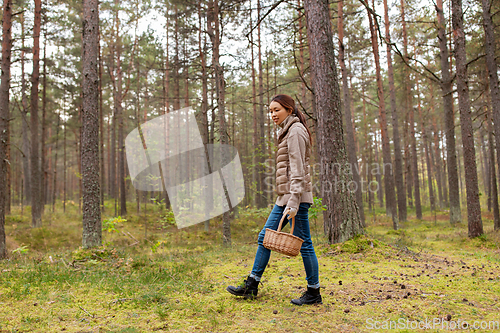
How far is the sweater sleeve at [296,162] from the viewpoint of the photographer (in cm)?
290

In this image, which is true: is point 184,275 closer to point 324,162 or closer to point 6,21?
point 324,162

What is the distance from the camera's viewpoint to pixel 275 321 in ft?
8.48

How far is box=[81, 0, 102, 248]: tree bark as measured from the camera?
22.6 ft

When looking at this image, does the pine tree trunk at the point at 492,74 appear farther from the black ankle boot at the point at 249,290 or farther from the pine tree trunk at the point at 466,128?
the black ankle boot at the point at 249,290

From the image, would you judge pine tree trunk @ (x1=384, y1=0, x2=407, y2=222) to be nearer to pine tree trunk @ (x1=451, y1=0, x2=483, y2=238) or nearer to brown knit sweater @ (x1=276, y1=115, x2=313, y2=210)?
pine tree trunk @ (x1=451, y1=0, x2=483, y2=238)

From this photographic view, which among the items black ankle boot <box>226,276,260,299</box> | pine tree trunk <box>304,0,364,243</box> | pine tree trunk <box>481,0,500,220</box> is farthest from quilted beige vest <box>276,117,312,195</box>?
pine tree trunk <box>481,0,500,220</box>

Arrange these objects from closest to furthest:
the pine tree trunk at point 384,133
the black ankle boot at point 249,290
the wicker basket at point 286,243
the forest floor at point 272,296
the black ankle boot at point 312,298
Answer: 1. the forest floor at point 272,296
2. the wicker basket at point 286,243
3. the black ankle boot at point 312,298
4. the black ankle boot at point 249,290
5. the pine tree trunk at point 384,133

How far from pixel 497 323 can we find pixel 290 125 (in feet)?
8.31

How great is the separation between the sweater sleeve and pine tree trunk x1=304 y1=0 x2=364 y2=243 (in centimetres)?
278

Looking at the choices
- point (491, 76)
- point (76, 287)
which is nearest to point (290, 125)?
point (76, 287)

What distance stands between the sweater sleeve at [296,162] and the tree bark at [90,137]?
572cm

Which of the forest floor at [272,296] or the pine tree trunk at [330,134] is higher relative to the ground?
the pine tree trunk at [330,134]

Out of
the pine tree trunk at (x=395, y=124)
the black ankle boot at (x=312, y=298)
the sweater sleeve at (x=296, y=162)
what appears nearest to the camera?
the sweater sleeve at (x=296, y=162)

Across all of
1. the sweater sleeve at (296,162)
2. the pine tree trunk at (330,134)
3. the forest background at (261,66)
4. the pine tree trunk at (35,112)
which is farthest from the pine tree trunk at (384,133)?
the pine tree trunk at (35,112)
